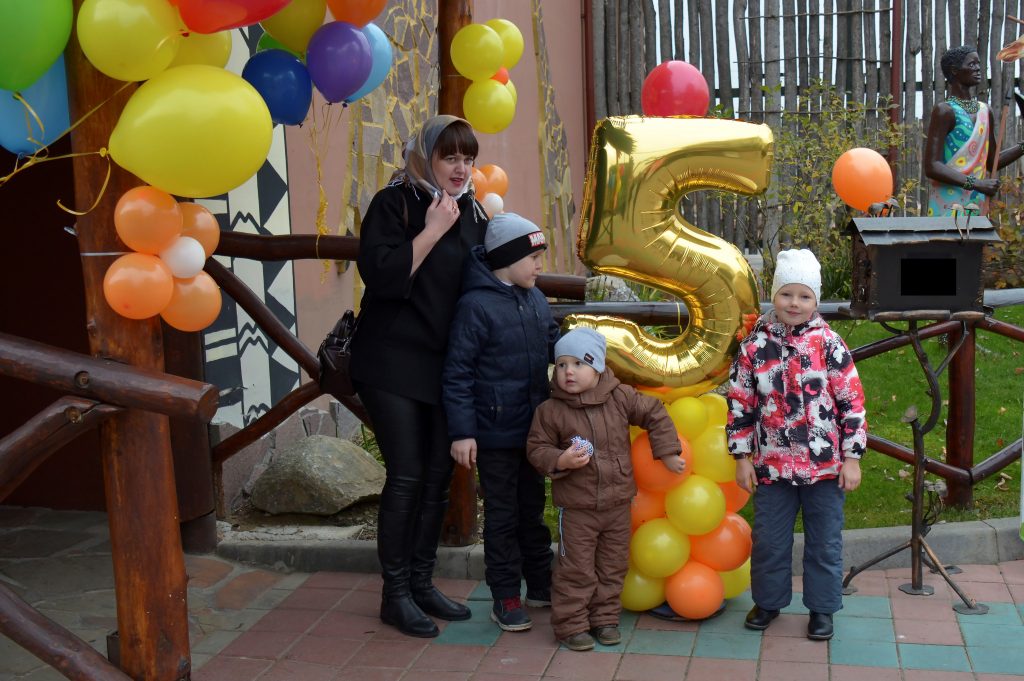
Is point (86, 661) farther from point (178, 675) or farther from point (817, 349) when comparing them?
point (817, 349)

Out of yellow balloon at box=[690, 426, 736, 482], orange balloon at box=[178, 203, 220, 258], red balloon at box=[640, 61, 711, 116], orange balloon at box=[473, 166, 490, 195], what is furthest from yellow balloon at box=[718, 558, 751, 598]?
orange balloon at box=[178, 203, 220, 258]

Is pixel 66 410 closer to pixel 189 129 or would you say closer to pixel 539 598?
pixel 189 129

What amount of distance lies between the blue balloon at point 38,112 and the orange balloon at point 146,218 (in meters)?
0.27

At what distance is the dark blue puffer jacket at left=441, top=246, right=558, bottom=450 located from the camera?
3.64 metres

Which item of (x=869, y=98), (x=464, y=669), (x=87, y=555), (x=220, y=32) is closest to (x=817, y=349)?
(x=464, y=669)

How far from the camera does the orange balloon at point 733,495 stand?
12.8ft

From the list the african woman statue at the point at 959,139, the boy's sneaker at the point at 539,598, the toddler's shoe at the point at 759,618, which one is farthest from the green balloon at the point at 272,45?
the african woman statue at the point at 959,139

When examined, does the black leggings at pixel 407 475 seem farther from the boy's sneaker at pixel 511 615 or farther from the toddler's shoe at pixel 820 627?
the toddler's shoe at pixel 820 627

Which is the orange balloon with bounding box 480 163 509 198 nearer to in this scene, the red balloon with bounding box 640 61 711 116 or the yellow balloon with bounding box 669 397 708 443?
the red balloon with bounding box 640 61 711 116

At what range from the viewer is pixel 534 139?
396 inches

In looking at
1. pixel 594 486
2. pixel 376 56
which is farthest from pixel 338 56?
pixel 594 486

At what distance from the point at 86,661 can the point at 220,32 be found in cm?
170

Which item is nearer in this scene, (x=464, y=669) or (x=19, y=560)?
(x=464, y=669)

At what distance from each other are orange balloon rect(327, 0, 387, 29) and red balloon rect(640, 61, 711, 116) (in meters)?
1.06
